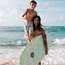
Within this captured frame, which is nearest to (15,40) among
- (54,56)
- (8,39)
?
(8,39)

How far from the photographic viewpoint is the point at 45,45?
3891 mm

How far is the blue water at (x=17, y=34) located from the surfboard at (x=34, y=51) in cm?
459

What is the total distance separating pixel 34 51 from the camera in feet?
12.7

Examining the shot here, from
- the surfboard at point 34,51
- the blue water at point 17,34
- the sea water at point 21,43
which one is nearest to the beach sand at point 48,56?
the sea water at point 21,43

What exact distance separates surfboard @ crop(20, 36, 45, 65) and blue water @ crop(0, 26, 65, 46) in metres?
4.59

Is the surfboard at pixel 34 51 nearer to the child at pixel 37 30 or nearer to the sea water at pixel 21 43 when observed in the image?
the child at pixel 37 30

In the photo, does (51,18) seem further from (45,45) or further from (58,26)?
(45,45)

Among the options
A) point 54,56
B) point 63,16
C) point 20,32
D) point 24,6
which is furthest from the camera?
point 20,32

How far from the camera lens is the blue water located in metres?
8.80

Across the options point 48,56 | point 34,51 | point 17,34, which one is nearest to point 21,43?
point 17,34

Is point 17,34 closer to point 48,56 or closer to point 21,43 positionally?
point 21,43

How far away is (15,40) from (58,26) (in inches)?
53.6

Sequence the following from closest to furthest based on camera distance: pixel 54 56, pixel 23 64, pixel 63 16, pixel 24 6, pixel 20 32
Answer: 1. pixel 23 64
2. pixel 54 56
3. pixel 24 6
4. pixel 63 16
5. pixel 20 32

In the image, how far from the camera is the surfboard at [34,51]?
12.5 ft
